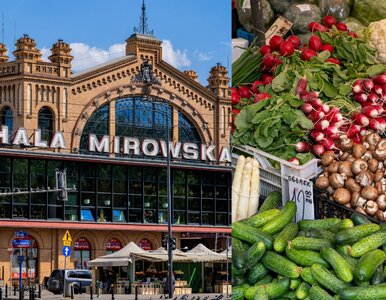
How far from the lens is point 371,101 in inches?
198

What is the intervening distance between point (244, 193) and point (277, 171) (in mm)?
178

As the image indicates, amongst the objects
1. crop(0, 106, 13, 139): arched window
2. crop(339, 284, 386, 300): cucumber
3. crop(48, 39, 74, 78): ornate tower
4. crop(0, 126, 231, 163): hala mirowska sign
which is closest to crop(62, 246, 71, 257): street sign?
crop(0, 126, 231, 163): hala mirowska sign

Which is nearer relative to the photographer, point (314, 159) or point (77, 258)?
point (314, 159)

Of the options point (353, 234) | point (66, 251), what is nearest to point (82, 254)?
point (66, 251)

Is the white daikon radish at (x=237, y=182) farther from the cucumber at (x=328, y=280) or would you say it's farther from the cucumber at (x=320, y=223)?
the cucumber at (x=328, y=280)

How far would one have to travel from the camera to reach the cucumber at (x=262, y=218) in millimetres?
4816

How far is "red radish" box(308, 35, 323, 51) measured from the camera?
510 cm

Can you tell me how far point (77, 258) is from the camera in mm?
9211

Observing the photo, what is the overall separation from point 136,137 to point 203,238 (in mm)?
1248

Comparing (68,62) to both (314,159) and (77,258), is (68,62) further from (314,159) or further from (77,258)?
(314,159)

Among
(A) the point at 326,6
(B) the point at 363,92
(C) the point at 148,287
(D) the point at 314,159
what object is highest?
(A) the point at 326,6

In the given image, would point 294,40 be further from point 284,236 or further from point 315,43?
point 284,236

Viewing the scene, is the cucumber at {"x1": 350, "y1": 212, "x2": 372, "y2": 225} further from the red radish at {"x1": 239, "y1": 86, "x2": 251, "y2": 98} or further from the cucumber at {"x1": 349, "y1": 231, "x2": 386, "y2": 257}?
the red radish at {"x1": 239, "y1": 86, "x2": 251, "y2": 98}

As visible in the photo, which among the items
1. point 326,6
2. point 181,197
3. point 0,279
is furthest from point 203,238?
point 326,6
